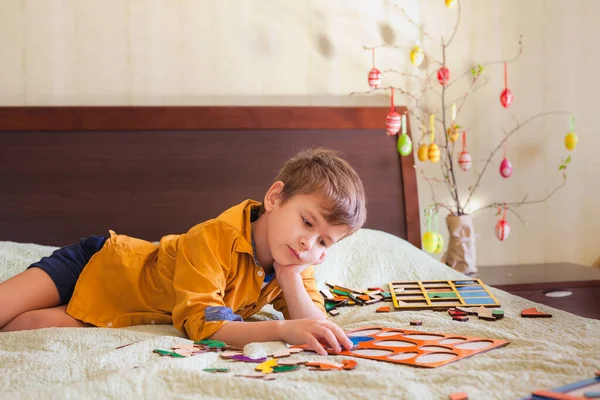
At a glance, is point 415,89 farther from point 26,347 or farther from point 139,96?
point 26,347

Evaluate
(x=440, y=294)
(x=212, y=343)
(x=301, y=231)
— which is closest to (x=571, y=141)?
(x=440, y=294)

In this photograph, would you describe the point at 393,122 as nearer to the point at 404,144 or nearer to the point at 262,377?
the point at 404,144

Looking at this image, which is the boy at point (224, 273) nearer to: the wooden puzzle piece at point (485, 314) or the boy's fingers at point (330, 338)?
the boy's fingers at point (330, 338)

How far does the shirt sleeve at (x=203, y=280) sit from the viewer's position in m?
1.47

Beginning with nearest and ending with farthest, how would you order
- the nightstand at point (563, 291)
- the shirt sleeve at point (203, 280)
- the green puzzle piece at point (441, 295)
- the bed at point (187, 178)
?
the shirt sleeve at point (203, 280) < the green puzzle piece at point (441, 295) < the bed at point (187, 178) < the nightstand at point (563, 291)

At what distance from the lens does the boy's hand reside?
131 cm

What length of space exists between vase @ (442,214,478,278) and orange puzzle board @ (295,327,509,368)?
124 centimetres

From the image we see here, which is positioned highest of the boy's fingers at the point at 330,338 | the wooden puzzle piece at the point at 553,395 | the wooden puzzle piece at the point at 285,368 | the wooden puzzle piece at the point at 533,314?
the boy's fingers at the point at 330,338

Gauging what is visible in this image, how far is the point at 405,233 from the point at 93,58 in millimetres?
1516

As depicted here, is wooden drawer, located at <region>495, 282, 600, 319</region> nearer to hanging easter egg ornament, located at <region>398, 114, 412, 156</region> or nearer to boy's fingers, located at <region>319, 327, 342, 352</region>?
hanging easter egg ornament, located at <region>398, 114, 412, 156</region>

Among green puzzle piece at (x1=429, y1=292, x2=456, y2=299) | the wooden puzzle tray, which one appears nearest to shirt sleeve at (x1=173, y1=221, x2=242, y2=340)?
the wooden puzzle tray

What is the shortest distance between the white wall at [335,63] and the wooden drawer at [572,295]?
0.57 meters

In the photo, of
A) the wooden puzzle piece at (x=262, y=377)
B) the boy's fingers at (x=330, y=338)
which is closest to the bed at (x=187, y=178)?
the boy's fingers at (x=330, y=338)

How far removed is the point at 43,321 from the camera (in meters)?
1.68
